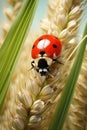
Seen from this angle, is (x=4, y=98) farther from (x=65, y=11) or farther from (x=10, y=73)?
(x=65, y=11)

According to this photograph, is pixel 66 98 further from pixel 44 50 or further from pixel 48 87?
pixel 44 50

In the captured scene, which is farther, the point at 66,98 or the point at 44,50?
the point at 44,50

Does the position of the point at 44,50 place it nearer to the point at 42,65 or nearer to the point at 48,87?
the point at 42,65

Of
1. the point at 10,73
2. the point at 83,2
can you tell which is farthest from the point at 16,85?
the point at 83,2

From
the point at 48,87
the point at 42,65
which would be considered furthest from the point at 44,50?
the point at 48,87
